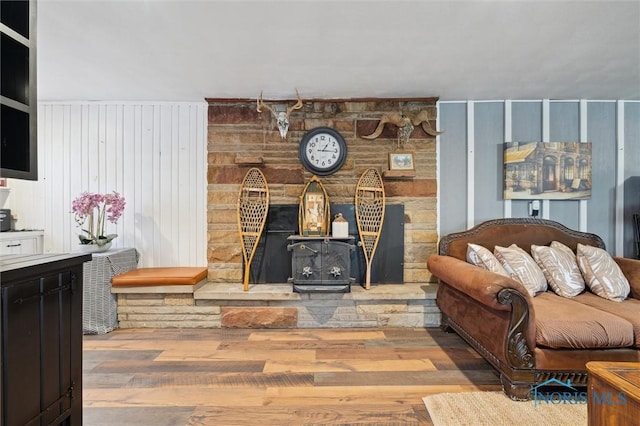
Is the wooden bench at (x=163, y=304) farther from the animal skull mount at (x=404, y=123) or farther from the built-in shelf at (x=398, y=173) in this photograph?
the animal skull mount at (x=404, y=123)

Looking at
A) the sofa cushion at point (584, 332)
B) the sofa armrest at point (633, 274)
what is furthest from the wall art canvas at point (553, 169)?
the sofa cushion at point (584, 332)

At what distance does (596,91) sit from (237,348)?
4300 mm

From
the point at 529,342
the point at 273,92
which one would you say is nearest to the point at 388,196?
the point at 273,92

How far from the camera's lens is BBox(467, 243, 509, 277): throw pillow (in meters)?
2.57

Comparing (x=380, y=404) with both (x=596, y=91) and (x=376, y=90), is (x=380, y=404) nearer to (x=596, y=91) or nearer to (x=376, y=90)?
(x=376, y=90)

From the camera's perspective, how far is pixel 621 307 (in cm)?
225

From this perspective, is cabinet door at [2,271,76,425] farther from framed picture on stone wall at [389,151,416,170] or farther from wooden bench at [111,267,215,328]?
framed picture on stone wall at [389,151,416,170]

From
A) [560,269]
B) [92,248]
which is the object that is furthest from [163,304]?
[560,269]

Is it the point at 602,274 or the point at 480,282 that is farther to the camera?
the point at 602,274

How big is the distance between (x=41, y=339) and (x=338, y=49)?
7.91 ft

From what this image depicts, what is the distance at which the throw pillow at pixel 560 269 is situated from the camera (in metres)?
2.56

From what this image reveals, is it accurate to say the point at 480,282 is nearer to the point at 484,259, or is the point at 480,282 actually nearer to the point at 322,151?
the point at 484,259

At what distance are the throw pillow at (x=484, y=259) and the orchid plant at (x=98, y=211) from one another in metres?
3.52

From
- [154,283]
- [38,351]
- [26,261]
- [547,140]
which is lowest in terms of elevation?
[154,283]
